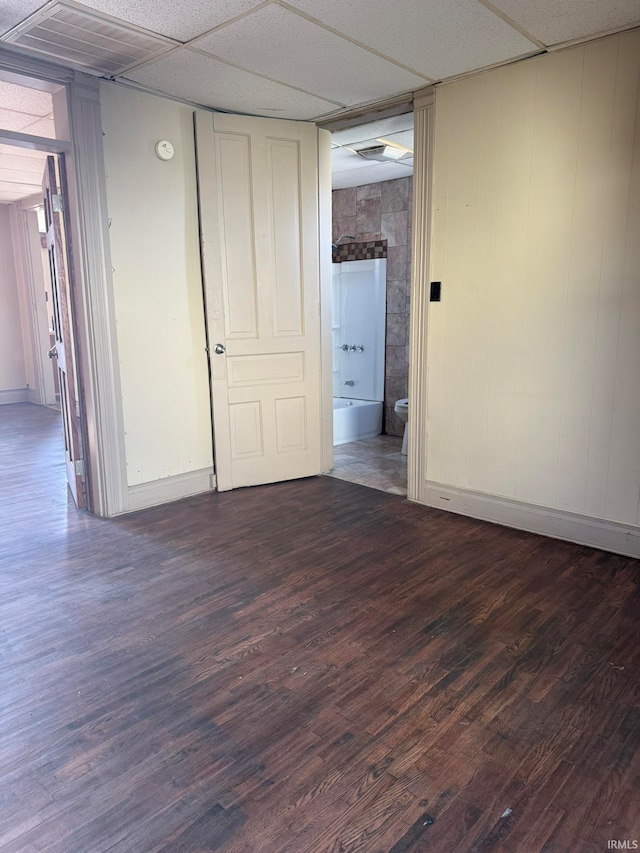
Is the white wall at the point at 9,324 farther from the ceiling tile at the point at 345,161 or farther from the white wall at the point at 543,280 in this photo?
the white wall at the point at 543,280

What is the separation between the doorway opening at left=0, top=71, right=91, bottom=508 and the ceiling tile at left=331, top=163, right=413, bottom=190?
2497mm

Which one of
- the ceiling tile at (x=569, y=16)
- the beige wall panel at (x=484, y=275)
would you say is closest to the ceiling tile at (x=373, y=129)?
the beige wall panel at (x=484, y=275)

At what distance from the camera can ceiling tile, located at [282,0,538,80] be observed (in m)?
2.43

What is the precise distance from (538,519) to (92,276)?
2.92 meters

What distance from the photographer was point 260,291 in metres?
4.04

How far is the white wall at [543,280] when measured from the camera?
2.82 m

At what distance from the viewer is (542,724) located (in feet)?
5.87

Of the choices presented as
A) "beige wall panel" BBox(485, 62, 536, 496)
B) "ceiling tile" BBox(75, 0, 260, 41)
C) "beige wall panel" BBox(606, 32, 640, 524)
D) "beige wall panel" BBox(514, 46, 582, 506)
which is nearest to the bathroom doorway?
"beige wall panel" BBox(485, 62, 536, 496)

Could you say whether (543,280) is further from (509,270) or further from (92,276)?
(92,276)

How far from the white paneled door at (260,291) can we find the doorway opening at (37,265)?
86 cm

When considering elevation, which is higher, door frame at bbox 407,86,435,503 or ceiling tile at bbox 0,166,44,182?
ceiling tile at bbox 0,166,44,182

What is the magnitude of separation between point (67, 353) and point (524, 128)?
9.52 feet

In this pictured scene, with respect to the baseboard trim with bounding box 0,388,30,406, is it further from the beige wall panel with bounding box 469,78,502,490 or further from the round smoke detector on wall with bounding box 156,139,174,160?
the beige wall panel with bounding box 469,78,502,490

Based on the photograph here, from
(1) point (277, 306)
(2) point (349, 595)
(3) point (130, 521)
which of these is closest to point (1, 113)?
(1) point (277, 306)
